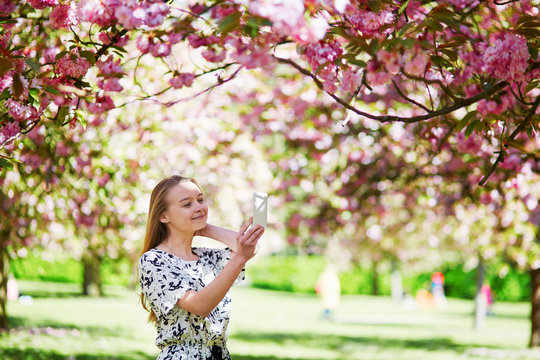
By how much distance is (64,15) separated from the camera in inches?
142

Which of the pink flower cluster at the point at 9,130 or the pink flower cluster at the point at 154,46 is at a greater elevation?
the pink flower cluster at the point at 154,46

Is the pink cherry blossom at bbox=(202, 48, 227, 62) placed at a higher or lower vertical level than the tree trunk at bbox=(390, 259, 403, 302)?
higher

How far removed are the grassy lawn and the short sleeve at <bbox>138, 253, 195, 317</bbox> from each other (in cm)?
573

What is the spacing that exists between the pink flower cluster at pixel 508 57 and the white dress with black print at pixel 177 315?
1.74m

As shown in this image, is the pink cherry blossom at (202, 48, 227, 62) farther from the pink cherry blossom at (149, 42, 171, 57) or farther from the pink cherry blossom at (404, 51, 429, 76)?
the pink cherry blossom at (404, 51, 429, 76)

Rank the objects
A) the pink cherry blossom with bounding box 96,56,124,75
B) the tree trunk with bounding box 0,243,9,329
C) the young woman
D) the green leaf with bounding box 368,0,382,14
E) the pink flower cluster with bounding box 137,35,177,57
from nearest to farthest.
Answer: the green leaf with bounding box 368,0,382,14 < the young woman < the pink cherry blossom with bounding box 96,56,124,75 < the pink flower cluster with bounding box 137,35,177,57 < the tree trunk with bounding box 0,243,9,329

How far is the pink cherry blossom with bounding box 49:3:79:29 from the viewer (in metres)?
3.60

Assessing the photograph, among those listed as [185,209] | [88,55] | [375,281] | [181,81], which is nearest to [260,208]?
[185,209]

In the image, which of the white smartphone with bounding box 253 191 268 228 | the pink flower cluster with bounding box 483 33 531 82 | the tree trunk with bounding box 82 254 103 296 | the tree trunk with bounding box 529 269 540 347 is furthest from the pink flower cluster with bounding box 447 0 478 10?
the tree trunk with bounding box 82 254 103 296

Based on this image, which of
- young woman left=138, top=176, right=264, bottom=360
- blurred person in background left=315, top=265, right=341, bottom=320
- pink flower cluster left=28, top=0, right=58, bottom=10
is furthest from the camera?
blurred person in background left=315, top=265, right=341, bottom=320

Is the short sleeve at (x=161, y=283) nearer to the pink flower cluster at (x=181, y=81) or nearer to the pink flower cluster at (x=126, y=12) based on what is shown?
the pink flower cluster at (x=126, y=12)

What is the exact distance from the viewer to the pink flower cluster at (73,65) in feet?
11.9

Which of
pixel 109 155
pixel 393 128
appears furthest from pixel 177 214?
pixel 393 128

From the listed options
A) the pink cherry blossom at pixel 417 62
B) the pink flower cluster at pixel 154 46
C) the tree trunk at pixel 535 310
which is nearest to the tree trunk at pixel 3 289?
the pink flower cluster at pixel 154 46
